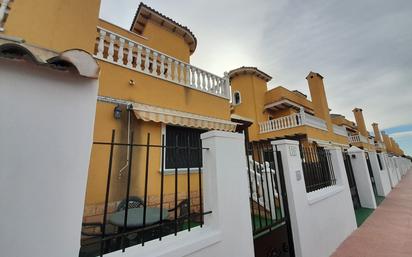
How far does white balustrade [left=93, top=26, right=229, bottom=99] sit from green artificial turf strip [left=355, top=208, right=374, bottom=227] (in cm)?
990

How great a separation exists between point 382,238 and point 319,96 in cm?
1909

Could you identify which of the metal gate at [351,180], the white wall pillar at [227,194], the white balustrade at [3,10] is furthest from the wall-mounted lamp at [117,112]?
the metal gate at [351,180]

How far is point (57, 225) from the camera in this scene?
1.68 metres

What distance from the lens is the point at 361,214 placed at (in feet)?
33.0

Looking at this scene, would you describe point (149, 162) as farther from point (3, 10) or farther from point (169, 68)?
point (3, 10)

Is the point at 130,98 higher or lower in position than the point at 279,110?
lower

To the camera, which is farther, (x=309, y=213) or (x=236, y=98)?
(x=236, y=98)

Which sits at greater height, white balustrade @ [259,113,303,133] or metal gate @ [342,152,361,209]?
white balustrade @ [259,113,303,133]

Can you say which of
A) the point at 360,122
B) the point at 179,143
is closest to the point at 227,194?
the point at 179,143

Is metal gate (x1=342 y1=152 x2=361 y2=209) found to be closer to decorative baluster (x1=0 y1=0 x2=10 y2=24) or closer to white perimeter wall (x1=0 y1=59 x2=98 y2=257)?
white perimeter wall (x1=0 y1=59 x2=98 y2=257)

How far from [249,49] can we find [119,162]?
11293 mm

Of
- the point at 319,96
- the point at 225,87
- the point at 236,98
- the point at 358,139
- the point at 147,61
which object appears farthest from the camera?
the point at 358,139

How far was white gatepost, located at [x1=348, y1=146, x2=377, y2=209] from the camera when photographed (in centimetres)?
1096

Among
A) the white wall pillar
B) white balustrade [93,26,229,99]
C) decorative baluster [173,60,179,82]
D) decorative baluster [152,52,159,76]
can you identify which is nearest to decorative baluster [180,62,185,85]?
white balustrade [93,26,229,99]
